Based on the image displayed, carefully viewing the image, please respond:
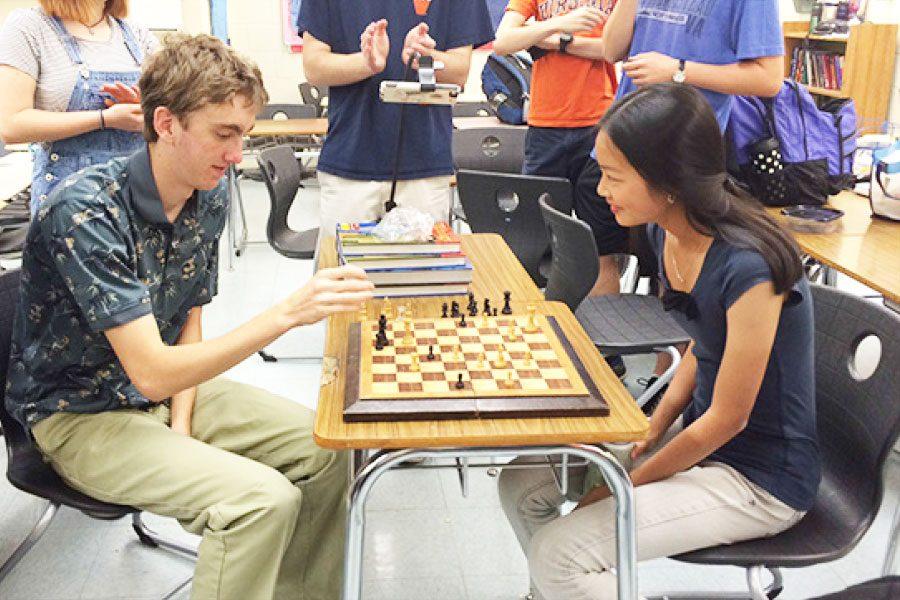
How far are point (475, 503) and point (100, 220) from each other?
138cm

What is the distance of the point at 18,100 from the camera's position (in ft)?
7.68

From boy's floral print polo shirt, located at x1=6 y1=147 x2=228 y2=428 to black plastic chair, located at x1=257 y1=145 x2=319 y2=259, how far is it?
1.62 m

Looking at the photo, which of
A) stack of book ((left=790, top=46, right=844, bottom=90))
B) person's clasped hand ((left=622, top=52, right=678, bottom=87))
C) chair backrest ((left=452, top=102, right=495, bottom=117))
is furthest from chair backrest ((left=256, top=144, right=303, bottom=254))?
stack of book ((left=790, top=46, right=844, bottom=90))

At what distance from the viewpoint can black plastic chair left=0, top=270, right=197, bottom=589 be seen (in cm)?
167

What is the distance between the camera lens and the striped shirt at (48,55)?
231 centimetres

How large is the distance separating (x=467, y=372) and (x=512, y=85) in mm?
3576

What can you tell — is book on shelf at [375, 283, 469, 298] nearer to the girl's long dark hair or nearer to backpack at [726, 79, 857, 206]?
the girl's long dark hair

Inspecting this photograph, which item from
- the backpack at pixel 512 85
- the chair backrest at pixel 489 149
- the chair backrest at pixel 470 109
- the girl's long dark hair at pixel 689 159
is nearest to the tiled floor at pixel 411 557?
the girl's long dark hair at pixel 689 159

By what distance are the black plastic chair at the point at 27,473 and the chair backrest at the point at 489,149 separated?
252cm

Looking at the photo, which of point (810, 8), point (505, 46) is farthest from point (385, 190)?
point (810, 8)

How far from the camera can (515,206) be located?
3.02m

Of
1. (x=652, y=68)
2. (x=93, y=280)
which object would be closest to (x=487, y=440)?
(x=93, y=280)

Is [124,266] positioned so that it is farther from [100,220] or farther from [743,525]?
[743,525]

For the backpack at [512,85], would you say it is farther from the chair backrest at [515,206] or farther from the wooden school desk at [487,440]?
the wooden school desk at [487,440]
